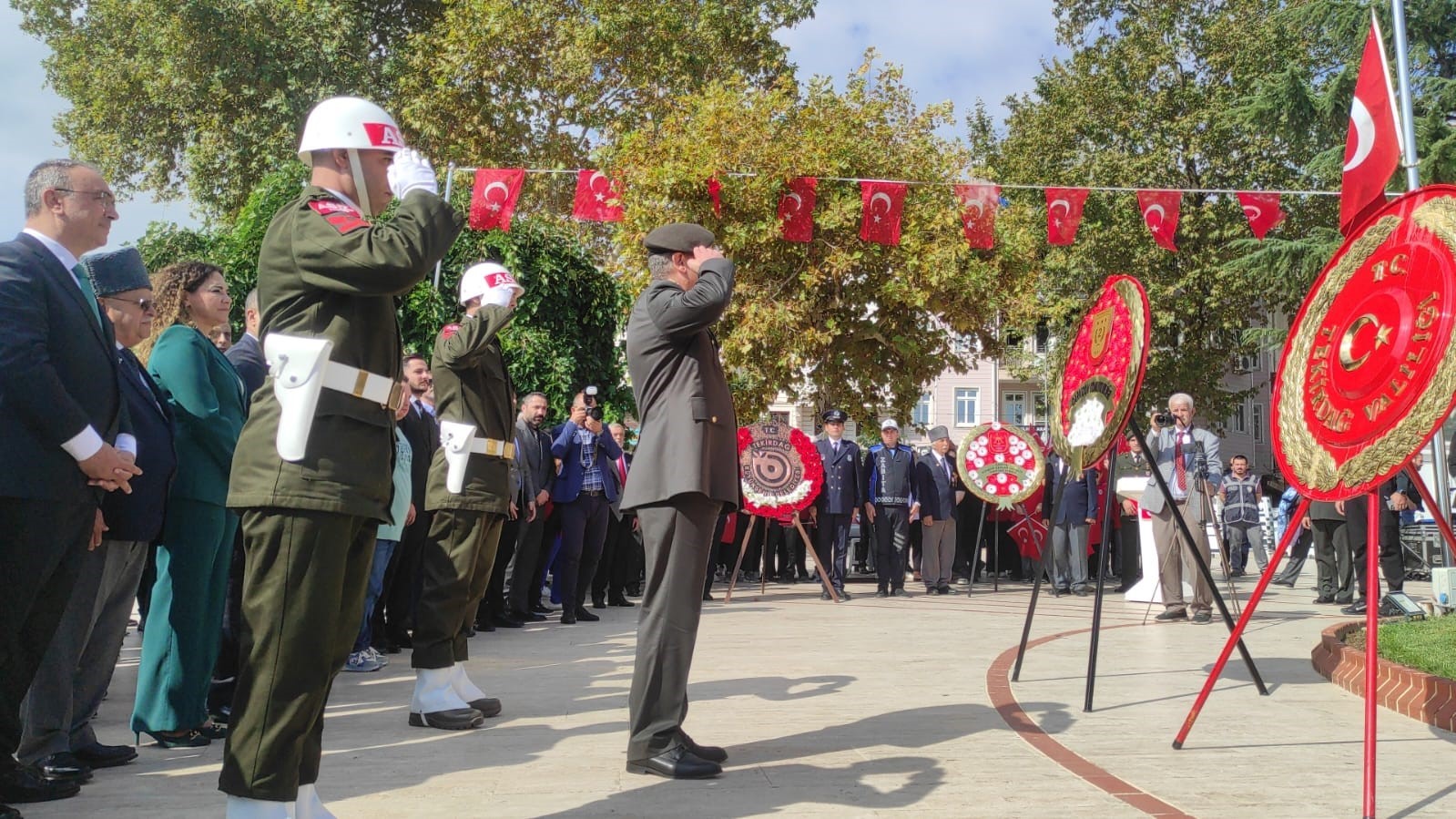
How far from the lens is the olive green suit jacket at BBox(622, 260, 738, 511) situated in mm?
4801

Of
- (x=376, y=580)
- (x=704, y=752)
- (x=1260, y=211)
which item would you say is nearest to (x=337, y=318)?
(x=704, y=752)

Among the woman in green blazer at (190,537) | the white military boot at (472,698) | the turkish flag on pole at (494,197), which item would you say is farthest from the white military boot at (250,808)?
the turkish flag on pole at (494,197)

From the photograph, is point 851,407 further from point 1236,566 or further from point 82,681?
point 82,681

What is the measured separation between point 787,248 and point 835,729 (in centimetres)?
1465

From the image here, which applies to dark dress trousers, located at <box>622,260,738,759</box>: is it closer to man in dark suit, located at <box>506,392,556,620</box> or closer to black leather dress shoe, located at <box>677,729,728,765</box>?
black leather dress shoe, located at <box>677,729,728,765</box>

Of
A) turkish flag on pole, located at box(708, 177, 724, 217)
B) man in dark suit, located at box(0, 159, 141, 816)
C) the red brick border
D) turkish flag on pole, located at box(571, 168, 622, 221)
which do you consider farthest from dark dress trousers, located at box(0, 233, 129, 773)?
turkish flag on pole, located at box(708, 177, 724, 217)

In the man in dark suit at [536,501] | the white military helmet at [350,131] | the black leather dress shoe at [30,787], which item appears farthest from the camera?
the man in dark suit at [536,501]

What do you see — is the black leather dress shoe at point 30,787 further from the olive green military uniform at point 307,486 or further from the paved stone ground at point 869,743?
the olive green military uniform at point 307,486

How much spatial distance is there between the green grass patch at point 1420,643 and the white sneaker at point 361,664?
6091 millimetres

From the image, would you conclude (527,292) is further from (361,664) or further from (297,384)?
(297,384)

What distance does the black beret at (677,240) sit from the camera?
508 centimetres

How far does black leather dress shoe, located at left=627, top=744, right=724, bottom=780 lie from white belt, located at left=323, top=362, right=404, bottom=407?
6.06 ft

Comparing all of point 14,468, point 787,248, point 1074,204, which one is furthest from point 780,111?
point 14,468

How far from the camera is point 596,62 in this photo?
26.0 m
